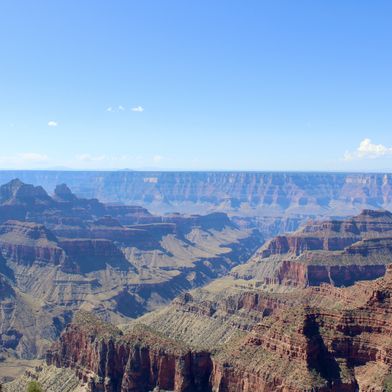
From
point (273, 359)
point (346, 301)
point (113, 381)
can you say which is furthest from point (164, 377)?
point (346, 301)

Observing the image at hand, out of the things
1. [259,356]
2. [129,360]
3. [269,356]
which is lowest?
[129,360]

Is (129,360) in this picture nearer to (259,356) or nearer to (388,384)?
(259,356)

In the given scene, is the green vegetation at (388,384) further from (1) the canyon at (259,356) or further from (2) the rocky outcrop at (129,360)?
(2) the rocky outcrop at (129,360)

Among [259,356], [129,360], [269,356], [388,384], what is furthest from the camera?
[129,360]

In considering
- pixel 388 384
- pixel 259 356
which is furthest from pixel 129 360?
pixel 388 384

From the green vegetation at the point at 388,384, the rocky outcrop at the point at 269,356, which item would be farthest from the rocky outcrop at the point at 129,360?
the green vegetation at the point at 388,384

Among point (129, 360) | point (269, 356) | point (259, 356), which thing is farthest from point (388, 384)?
point (129, 360)

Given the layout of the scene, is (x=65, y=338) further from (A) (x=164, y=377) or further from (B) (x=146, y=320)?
(B) (x=146, y=320)

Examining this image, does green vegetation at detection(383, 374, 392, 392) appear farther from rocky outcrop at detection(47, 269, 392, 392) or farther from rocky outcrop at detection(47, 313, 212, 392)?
rocky outcrop at detection(47, 313, 212, 392)

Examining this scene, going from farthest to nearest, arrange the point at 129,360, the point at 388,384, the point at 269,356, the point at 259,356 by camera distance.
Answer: the point at 129,360 < the point at 259,356 < the point at 269,356 < the point at 388,384

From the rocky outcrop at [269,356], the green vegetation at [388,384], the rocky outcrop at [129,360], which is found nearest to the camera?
the green vegetation at [388,384]

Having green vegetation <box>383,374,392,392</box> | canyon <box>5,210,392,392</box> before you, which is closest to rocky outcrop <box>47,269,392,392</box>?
canyon <box>5,210,392,392</box>

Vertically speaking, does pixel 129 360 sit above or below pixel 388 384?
below

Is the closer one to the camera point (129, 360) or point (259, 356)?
point (259, 356)
